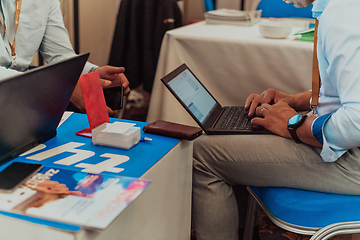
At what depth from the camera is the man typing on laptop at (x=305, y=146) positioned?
2.57 ft

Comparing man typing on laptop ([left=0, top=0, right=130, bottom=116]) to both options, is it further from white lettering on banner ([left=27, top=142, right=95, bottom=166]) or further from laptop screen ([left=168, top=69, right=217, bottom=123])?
white lettering on banner ([left=27, top=142, right=95, bottom=166])

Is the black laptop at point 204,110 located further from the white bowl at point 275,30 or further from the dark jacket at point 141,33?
the dark jacket at point 141,33

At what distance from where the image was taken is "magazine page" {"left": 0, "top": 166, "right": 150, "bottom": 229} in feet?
1.71

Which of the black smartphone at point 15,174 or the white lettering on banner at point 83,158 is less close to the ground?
the black smartphone at point 15,174

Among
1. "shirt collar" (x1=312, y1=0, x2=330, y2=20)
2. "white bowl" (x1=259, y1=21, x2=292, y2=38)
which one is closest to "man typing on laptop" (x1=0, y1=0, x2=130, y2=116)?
"shirt collar" (x1=312, y1=0, x2=330, y2=20)

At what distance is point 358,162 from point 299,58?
2.17ft

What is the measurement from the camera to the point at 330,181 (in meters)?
Answer: 0.91

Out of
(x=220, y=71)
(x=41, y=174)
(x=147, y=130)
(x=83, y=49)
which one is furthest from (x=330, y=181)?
(x=83, y=49)

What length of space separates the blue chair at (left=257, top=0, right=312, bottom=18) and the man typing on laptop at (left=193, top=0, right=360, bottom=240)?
1409 millimetres

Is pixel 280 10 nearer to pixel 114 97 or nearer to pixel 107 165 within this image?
pixel 114 97

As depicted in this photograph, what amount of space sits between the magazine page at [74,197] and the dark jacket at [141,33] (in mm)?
1840

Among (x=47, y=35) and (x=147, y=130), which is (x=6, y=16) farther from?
(x=147, y=130)

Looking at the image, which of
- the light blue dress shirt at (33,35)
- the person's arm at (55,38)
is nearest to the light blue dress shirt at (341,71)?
the light blue dress shirt at (33,35)

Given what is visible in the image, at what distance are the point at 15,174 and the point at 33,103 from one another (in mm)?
133
